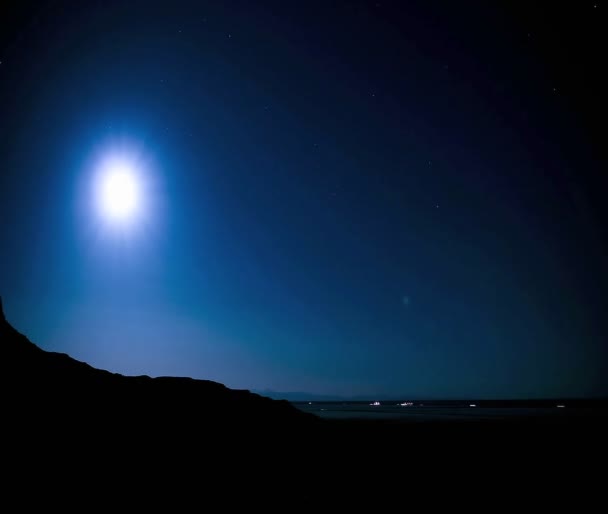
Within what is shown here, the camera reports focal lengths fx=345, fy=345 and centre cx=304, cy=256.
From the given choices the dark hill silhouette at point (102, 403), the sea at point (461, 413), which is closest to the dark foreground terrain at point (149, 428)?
the dark hill silhouette at point (102, 403)

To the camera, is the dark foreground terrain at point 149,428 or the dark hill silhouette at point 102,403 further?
the dark hill silhouette at point 102,403

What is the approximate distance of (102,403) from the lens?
13641 mm

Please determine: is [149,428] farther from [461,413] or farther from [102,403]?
[461,413]

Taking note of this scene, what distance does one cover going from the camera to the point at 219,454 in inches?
536

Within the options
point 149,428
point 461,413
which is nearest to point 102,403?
point 149,428

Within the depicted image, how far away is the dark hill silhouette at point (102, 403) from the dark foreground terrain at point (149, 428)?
0.14 feet

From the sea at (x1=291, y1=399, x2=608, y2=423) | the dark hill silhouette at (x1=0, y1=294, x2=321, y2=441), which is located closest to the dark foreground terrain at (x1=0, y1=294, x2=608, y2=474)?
the dark hill silhouette at (x1=0, y1=294, x2=321, y2=441)

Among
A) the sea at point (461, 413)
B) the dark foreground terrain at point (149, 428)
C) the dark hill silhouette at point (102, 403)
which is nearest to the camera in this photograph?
the dark foreground terrain at point (149, 428)

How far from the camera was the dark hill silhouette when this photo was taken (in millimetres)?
11422

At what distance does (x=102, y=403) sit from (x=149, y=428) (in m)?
2.13

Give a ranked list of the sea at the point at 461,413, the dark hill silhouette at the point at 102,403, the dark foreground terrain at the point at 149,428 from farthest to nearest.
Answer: the sea at the point at 461,413 < the dark hill silhouette at the point at 102,403 < the dark foreground terrain at the point at 149,428

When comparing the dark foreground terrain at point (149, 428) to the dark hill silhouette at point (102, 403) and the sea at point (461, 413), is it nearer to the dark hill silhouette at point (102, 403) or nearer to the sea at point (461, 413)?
the dark hill silhouette at point (102, 403)

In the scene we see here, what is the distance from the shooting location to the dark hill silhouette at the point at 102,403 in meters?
11.4

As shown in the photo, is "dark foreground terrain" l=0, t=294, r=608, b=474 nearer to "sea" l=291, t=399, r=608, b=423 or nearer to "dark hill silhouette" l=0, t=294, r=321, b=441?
"dark hill silhouette" l=0, t=294, r=321, b=441
